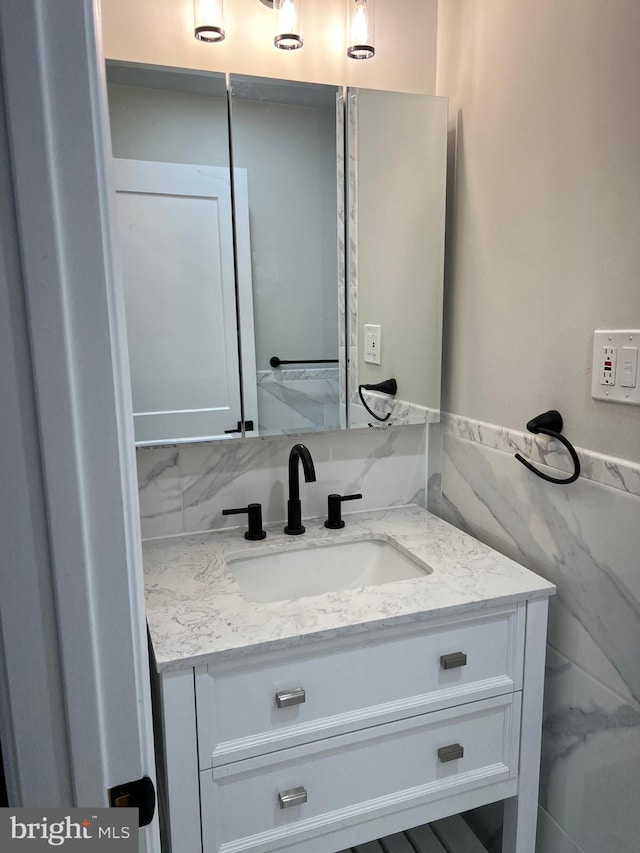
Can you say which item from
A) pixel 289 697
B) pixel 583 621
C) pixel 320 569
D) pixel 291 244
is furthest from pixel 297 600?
pixel 291 244

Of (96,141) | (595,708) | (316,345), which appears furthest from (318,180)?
(595,708)

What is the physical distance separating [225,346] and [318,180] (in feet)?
Answer: 1.53

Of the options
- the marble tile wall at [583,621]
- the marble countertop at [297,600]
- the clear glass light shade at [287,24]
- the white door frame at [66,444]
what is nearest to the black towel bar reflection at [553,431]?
the marble tile wall at [583,621]

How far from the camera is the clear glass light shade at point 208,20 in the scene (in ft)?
4.38

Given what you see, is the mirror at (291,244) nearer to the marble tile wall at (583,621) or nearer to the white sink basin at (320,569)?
the white sink basin at (320,569)

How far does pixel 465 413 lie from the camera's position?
1.58m

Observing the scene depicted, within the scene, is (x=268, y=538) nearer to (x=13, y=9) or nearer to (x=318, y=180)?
(x=318, y=180)

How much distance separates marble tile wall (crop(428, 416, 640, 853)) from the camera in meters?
1.12

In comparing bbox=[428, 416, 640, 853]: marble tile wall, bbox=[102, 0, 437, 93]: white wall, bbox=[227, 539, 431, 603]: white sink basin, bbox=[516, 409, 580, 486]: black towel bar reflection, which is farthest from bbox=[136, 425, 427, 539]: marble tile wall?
bbox=[102, 0, 437, 93]: white wall

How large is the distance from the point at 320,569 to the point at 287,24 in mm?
1277

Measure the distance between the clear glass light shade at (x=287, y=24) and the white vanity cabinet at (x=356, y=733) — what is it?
4.28ft

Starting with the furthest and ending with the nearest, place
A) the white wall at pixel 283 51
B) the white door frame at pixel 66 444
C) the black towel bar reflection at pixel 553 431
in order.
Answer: the white wall at pixel 283 51 < the black towel bar reflection at pixel 553 431 < the white door frame at pixel 66 444

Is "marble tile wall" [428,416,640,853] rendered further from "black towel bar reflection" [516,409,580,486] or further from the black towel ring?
the black towel ring

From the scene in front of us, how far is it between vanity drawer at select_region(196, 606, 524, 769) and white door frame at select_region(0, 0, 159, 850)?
499 mm
